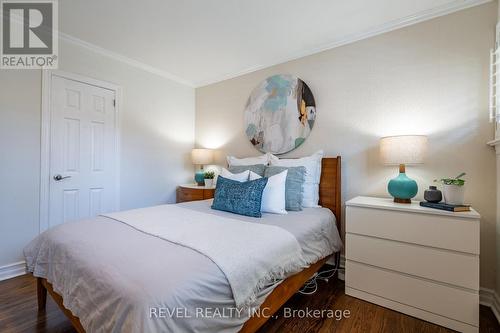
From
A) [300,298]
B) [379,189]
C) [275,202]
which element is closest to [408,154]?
[379,189]

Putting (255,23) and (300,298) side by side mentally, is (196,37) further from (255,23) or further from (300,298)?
(300,298)

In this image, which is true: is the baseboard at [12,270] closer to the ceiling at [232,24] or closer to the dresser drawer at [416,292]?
the ceiling at [232,24]

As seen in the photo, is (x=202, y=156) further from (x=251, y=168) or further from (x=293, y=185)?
(x=293, y=185)

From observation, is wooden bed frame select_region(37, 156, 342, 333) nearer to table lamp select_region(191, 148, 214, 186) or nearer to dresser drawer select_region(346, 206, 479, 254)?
dresser drawer select_region(346, 206, 479, 254)

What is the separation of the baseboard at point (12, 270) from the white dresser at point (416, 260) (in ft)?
9.96

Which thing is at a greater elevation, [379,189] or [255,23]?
[255,23]

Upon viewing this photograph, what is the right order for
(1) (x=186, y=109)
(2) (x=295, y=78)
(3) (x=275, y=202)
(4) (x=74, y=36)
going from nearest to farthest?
→ (3) (x=275, y=202), (4) (x=74, y=36), (2) (x=295, y=78), (1) (x=186, y=109)

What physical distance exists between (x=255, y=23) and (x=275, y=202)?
1.67 metres

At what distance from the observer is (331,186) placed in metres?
2.33

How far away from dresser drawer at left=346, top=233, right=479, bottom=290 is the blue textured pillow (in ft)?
2.73

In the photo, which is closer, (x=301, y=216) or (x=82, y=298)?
(x=82, y=298)

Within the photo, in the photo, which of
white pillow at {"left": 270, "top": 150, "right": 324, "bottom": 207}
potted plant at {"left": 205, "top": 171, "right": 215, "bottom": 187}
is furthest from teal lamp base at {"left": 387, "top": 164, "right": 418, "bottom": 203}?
potted plant at {"left": 205, "top": 171, "right": 215, "bottom": 187}

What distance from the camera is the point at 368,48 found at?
228 centimetres

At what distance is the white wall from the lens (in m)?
2.15
